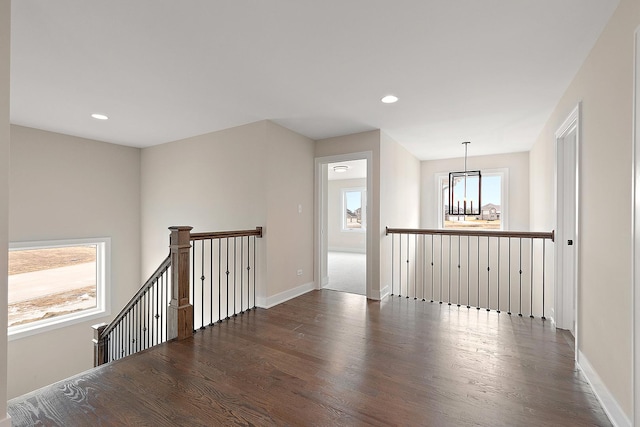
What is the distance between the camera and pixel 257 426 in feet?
5.24

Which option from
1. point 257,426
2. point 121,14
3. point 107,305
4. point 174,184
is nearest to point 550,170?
point 257,426

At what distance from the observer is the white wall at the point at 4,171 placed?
1.44 m

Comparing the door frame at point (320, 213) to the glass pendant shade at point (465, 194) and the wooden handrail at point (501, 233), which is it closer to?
the wooden handrail at point (501, 233)

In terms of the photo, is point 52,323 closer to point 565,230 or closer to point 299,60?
point 299,60

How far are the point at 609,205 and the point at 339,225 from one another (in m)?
7.83

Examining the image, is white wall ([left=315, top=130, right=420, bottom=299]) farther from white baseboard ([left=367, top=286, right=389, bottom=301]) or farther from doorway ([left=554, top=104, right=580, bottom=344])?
doorway ([left=554, top=104, right=580, bottom=344])

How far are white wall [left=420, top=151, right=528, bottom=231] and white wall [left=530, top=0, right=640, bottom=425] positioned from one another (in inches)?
145

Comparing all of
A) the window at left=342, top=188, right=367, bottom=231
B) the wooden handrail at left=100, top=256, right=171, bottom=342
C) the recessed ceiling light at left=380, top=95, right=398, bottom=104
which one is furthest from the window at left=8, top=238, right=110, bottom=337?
the window at left=342, top=188, right=367, bottom=231

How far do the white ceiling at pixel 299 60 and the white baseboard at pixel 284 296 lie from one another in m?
2.38

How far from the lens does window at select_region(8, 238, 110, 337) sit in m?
4.10

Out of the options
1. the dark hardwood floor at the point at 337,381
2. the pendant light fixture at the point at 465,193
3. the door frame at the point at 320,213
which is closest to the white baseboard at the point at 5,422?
the dark hardwood floor at the point at 337,381

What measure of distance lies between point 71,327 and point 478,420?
5658 mm

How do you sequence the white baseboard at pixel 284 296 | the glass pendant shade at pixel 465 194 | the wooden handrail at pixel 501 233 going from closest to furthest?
the wooden handrail at pixel 501 233 → the white baseboard at pixel 284 296 → the glass pendant shade at pixel 465 194

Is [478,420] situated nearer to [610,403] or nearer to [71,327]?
[610,403]
